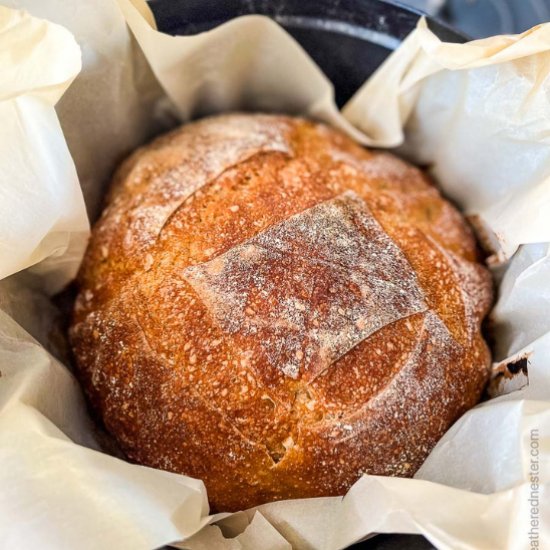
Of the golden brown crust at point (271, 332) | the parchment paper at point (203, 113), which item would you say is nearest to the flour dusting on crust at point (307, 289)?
the golden brown crust at point (271, 332)

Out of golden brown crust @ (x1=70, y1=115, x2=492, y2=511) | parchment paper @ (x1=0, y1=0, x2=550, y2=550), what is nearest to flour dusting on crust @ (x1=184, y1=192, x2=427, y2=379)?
golden brown crust @ (x1=70, y1=115, x2=492, y2=511)

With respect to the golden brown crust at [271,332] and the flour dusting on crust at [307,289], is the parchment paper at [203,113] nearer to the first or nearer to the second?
the golden brown crust at [271,332]

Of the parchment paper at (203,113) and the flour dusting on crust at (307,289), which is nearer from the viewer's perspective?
the parchment paper at (203,113)

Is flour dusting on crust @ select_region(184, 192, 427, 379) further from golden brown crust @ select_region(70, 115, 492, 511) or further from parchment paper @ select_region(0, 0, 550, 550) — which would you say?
parchment paper @ select_region(0, 0, 550, 550)

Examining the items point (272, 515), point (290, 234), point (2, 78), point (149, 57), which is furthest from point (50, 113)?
point (272, 515)

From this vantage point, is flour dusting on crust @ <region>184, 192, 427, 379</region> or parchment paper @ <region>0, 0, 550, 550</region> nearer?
parchment paper @ <region>0, 0, 550, 550</region>

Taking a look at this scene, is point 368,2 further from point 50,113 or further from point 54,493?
point 54,493

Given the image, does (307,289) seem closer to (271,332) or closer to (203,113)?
(271,332)
